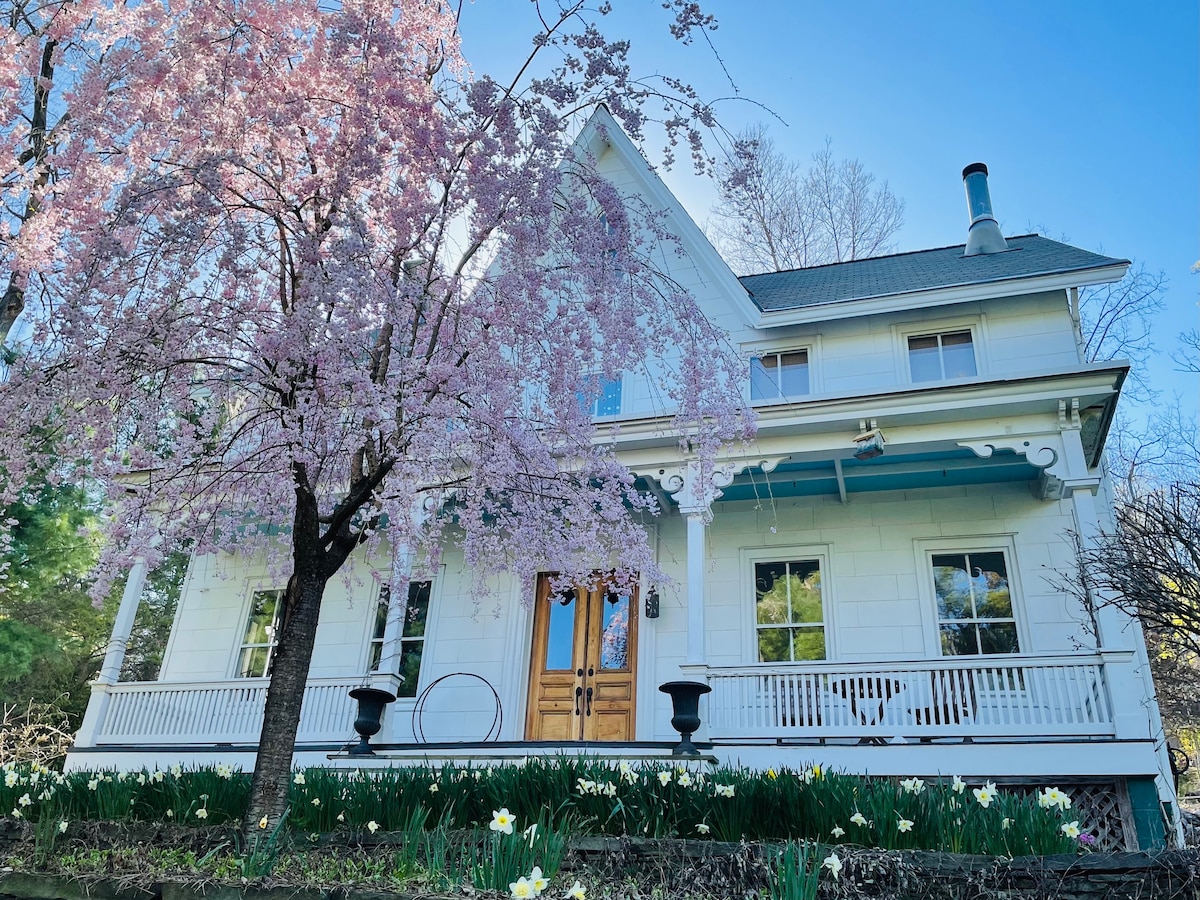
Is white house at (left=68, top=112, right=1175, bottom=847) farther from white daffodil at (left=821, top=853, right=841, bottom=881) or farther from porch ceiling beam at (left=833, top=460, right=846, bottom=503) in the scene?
white daffodil at (left=821, top=853, right=841, bottom=881)

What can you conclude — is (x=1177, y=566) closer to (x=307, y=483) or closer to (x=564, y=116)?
(x=564, y=116)

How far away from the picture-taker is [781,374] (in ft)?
32.1

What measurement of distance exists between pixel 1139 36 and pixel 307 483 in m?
10.5

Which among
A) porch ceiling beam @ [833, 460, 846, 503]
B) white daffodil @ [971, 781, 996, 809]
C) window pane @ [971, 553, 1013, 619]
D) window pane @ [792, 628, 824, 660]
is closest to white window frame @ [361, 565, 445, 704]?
window pane @ [792, 628, 824, 660]

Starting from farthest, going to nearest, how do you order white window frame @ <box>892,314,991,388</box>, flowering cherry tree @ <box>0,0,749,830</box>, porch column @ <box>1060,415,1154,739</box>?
1. white window frame @ <box>892,314,991,388</box>
2. porch column @ <box>1060,415,1154,739</box>
3. flowering cherry tree @ <box>0,0,749,830</box>

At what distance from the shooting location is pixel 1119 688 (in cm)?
619

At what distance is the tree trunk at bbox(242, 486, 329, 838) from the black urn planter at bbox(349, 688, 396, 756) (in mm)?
2922

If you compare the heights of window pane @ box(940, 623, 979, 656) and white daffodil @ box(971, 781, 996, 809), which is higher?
window pane @ box(940, 623, 979, 656)

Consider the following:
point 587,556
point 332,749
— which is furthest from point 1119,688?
point 332,749

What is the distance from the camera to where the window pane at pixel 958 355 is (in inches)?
361

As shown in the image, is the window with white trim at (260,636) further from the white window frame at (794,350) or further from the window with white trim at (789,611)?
the white window frame at (794,350)

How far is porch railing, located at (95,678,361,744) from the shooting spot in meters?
8.41

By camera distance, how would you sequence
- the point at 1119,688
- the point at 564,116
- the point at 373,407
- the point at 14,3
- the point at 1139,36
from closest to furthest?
the point at 373,407 → the point at 564,116 → the point at 1119,688 → the point at 14,3 → the point at 1139,36

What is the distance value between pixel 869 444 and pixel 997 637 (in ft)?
7.88
